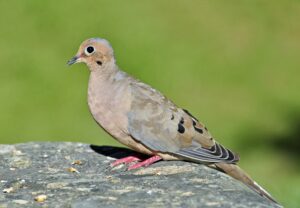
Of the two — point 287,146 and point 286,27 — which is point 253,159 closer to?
point 287,146

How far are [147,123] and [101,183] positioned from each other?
697mm

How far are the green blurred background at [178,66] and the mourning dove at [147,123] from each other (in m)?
4.23

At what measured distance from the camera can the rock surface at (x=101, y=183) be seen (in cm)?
476

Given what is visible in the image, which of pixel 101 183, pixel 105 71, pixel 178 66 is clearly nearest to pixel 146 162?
pixel 101 183

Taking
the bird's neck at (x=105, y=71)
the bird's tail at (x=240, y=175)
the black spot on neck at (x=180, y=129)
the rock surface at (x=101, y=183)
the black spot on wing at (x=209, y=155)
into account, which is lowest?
the rock surface at (x=101, y=183)

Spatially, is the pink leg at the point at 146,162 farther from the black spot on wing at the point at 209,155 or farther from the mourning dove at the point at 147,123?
the black spot on wing at the point at 209,155

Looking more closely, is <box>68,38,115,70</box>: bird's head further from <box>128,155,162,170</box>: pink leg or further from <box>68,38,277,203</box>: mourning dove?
<box>128,155,162,170</box>: pink leg

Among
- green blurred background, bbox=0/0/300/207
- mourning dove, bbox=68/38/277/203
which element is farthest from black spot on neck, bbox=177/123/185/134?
green blurred background, bbox=0/0/300/207

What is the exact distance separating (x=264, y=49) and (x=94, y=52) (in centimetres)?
764

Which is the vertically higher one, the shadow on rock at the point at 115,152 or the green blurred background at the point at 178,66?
the green blurred background at the point at 178,66

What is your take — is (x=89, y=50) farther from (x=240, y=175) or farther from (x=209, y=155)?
(x=240, y=175)

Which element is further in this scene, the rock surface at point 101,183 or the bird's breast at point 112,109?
the bird's breast at point 112,109

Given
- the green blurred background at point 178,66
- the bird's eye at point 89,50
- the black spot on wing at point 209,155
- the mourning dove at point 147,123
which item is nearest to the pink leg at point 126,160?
the mourning dove at point 147,123

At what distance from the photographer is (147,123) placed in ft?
18.9
